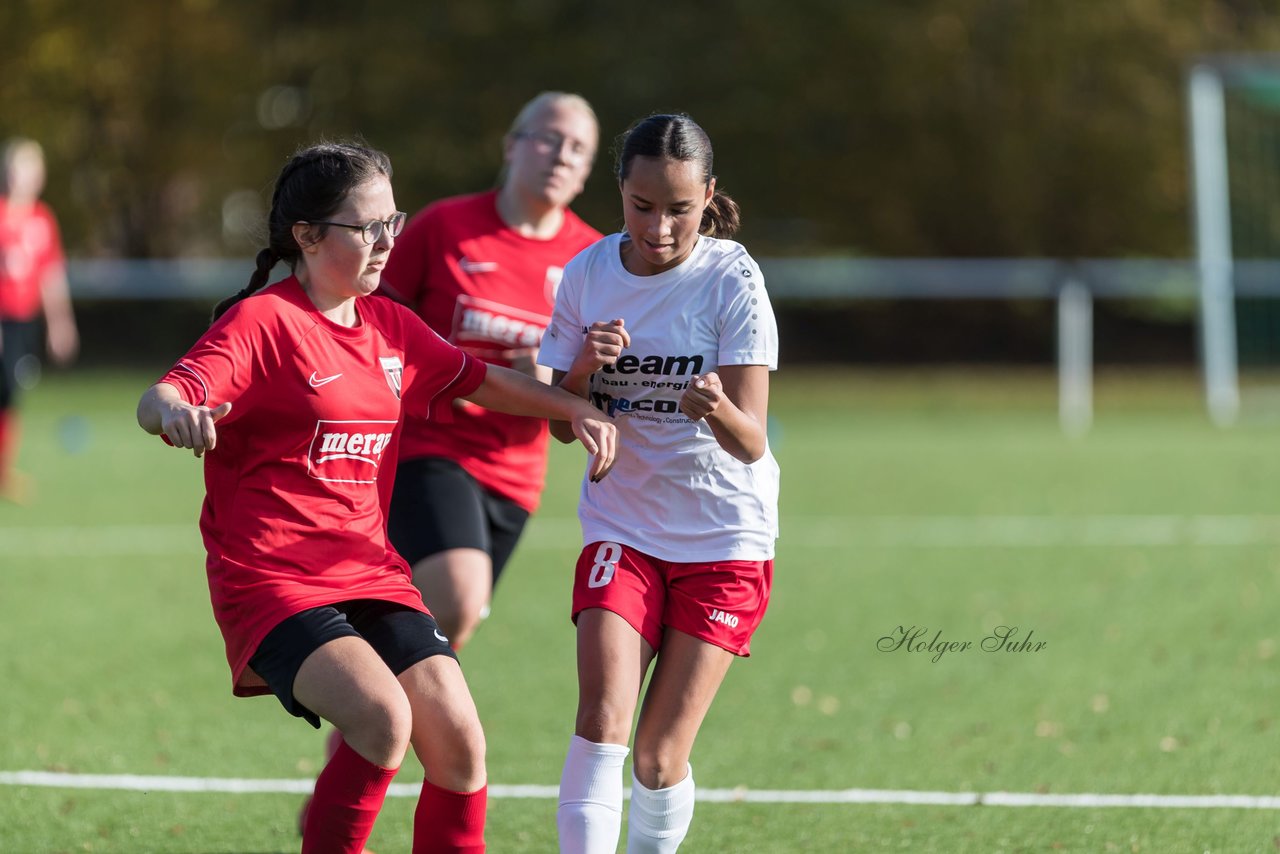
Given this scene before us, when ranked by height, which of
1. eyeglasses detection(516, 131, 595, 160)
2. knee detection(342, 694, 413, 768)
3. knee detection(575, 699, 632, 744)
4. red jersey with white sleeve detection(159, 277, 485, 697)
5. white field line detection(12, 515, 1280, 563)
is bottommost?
white field line detection(12, 515, 1280, 563)

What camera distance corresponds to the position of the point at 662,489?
3.84 metres

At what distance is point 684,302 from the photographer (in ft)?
12.4

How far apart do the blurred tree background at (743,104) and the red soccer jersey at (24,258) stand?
1410 cm

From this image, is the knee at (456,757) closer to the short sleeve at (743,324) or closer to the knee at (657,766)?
the knee at (657,766)

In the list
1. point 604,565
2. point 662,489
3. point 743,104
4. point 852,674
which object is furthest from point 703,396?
point 743,104

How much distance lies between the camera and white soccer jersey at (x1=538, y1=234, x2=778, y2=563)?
12.4 feet

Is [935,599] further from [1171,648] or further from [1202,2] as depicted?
[1202,2]

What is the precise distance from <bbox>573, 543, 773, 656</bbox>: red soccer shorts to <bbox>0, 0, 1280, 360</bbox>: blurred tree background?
22.7 m

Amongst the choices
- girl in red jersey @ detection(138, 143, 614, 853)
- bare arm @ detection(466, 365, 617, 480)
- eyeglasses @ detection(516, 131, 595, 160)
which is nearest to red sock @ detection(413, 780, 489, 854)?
girl in red jersey @ detection(138, 143, 614, 853)

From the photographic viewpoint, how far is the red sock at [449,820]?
368 cm

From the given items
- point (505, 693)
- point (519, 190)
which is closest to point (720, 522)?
point (519, 190)

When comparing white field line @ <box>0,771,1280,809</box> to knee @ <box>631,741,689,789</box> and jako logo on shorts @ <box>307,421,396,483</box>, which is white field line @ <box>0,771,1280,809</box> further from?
jako logo on shorts @ <box>307,421,396,483</box>

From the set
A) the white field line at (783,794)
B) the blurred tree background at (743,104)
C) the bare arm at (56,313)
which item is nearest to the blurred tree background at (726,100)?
the blurred tree background at (743,104)

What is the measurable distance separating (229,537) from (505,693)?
3060 millimetres
